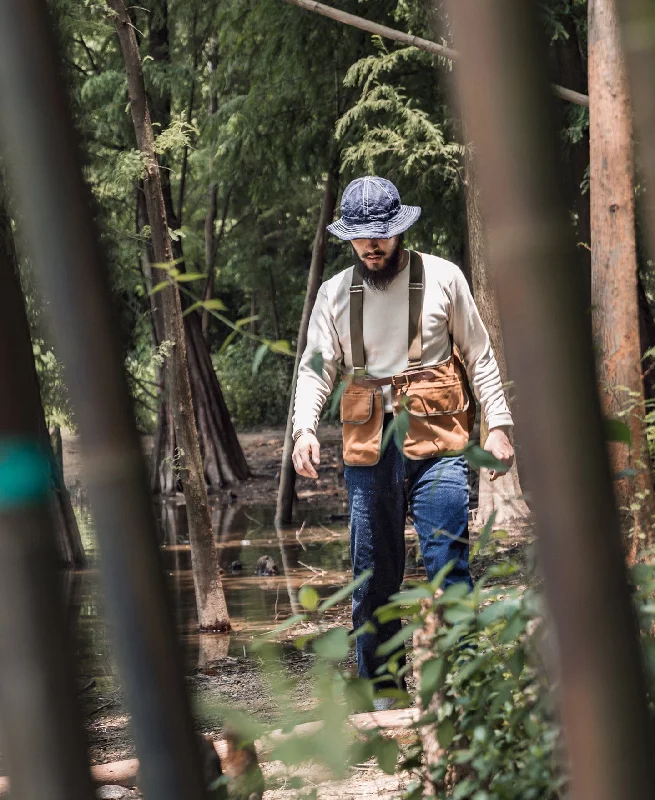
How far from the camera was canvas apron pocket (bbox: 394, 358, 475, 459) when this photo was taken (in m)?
4.73

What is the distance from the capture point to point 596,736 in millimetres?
1311

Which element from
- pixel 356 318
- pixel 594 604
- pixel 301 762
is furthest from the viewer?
pixel 356 318

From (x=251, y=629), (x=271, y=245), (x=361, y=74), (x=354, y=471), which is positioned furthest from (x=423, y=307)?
(x=271, y=245)

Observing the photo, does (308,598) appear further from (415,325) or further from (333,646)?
(415,325)

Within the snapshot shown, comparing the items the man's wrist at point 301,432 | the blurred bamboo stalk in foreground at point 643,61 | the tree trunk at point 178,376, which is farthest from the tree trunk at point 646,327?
the blurred bamboo stalk in foreground at point 643,61

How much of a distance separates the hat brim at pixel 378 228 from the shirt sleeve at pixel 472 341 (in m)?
0.31

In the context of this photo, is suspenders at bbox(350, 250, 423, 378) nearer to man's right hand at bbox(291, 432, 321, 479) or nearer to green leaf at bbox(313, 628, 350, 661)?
man's right hand at bbox(291, 432, 321, 479)

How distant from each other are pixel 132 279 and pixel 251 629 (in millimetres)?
11512

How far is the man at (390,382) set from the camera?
4758mm

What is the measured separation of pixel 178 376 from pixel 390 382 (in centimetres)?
389

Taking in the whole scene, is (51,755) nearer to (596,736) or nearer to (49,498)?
(49,498)

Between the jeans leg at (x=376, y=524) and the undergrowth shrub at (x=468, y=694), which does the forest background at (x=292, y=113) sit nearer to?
the jeans leg at (x=376, y=524)

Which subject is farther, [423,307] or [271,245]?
[271,245]

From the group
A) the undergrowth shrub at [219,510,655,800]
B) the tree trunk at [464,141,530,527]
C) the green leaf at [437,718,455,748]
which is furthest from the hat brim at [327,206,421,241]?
the tree trunk at [464,141,530,527]
